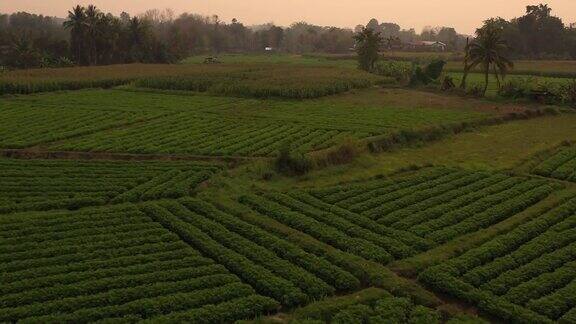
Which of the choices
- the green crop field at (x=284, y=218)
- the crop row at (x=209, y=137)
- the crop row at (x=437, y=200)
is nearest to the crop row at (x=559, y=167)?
the green crop field at (x=284, y=218)

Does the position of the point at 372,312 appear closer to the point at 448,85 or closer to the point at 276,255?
the point at 276,255

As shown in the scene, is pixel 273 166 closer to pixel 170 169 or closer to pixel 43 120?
pixel 170 169

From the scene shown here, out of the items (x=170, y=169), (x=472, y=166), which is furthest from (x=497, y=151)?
(x=170, y=169)

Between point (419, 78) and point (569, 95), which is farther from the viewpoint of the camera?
point (419, 78)

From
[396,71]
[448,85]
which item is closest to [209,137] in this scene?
[448,85]

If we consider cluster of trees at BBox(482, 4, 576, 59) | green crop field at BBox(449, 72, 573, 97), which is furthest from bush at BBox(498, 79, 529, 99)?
cluster of trees at BBox(482, 4, 576, 59)
